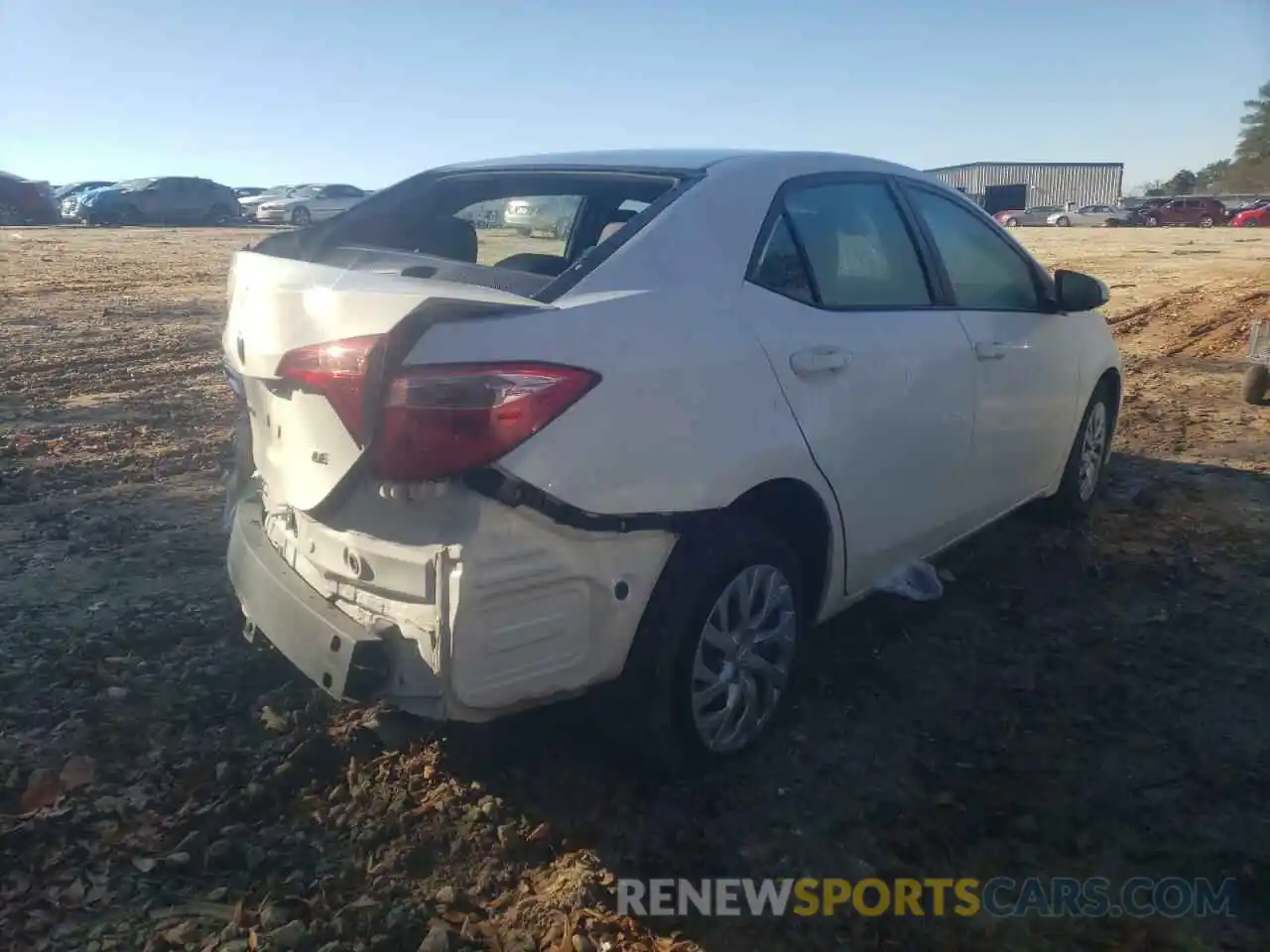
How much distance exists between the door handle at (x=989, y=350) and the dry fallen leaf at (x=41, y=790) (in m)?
3.27

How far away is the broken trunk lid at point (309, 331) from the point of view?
8.29 feet

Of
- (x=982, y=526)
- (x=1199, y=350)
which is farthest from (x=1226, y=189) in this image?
(x=982, y=526)

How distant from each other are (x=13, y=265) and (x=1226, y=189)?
2912 inches

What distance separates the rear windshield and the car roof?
2.5 inches

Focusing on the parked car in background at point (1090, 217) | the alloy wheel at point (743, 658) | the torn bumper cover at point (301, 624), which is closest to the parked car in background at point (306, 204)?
the parked car in background at point (1090, 217)

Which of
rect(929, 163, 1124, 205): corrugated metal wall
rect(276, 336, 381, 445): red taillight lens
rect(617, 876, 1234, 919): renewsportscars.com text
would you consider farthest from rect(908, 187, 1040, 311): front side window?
rect(929, 163, 1124, 205): corrugated metal wall

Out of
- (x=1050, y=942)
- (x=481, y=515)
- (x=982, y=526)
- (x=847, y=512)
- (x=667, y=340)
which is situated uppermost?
(x=667, y=340)

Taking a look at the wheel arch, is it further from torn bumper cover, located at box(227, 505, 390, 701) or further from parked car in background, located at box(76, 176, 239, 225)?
parked car in background, located at box(76, 176, 239, 225)

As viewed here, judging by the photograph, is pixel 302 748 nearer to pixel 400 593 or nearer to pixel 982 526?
pixel 400 593

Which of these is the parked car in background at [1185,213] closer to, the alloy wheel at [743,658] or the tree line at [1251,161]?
the tree line at [1251,161]

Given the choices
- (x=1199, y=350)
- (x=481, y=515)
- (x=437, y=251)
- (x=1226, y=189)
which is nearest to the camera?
(x=481, y=515)

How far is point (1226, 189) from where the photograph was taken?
7162 centimetres

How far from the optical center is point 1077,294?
459cm

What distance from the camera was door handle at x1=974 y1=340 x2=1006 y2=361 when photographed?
3987 millimetres
